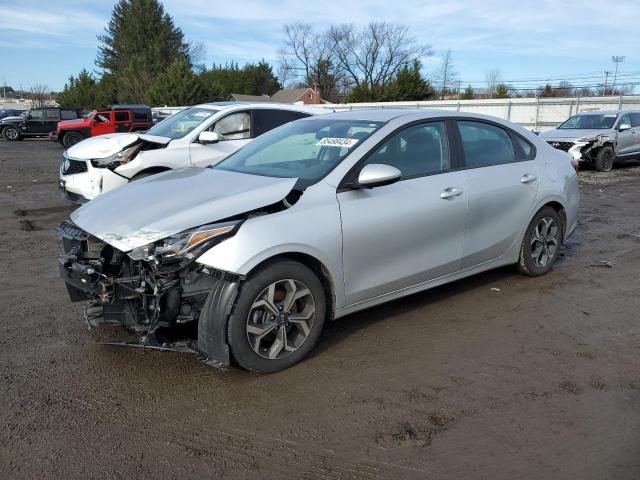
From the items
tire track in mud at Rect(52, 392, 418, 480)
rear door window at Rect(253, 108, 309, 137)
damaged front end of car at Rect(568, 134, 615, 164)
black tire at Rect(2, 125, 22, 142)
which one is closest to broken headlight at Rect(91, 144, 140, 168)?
rear door window at Rect(253, 108, 309, 137)

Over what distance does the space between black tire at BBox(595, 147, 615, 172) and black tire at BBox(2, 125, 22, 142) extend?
29436 millimetres

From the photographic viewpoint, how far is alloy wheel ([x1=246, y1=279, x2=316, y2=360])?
346 cm

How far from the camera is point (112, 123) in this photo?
23.5 metres

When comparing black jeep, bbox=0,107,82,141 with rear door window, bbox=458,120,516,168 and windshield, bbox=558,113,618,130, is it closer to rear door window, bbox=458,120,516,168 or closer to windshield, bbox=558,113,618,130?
windshield, bbox=558,113,618,130

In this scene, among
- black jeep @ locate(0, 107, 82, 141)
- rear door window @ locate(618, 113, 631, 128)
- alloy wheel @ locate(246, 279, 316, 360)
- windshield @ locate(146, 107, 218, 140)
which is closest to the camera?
alloy wheel @ locate(246, 279, 316, 360)

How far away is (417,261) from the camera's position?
4250 mm

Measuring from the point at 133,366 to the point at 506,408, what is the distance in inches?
93.9

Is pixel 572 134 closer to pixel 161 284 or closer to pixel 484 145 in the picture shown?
pixel 484 145

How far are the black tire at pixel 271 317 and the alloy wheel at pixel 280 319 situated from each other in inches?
0.4

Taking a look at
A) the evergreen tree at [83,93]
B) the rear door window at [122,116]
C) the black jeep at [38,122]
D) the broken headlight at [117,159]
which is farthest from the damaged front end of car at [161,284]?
the evergreen tree at [83,93]

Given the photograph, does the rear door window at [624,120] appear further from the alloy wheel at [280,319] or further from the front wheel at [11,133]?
the front wheel at [11,133]

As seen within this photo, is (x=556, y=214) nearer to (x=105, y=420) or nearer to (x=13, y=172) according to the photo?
(x=105, y=420)

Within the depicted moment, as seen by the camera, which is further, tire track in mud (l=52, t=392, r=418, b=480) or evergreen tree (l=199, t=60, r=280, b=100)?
evergreen tree (l=199, t=60, r=280, b=100)

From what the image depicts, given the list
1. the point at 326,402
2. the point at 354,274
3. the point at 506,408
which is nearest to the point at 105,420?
the point at 326,402
